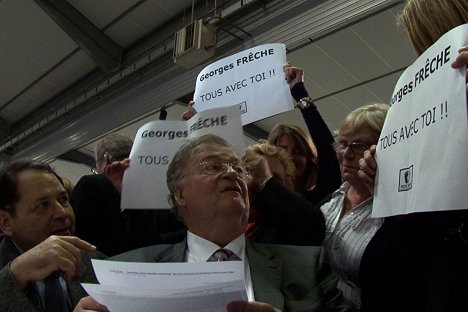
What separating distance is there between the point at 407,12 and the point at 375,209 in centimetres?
47

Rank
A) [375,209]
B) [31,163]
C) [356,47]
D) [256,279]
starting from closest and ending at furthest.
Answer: [375,209] → [256,279] → [31,163] → [356,47]

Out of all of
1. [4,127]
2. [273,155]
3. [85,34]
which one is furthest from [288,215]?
[4,127]

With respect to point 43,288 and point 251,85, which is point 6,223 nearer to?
point 43,288

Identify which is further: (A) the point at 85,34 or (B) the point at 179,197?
(A) the point at 85,34

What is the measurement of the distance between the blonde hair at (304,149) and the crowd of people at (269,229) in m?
0.02

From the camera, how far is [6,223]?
176cm

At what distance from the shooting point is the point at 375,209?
4.09 ft

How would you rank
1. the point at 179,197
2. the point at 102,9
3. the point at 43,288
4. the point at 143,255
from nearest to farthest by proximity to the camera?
the point at 43,288
the point at 143,255
the point at 179,197
the point at 102,9

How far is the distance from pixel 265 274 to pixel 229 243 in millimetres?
163

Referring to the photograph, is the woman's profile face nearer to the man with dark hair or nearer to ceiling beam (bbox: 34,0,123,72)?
the man with dark hair

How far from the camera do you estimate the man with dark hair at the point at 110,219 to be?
6.51 feet

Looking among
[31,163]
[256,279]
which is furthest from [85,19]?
[256,279]

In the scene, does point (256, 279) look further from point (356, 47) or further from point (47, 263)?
point (356, 47)

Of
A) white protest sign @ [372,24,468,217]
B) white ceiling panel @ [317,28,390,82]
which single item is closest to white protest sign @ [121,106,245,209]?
white protest sign @ [372,24,468,217]
